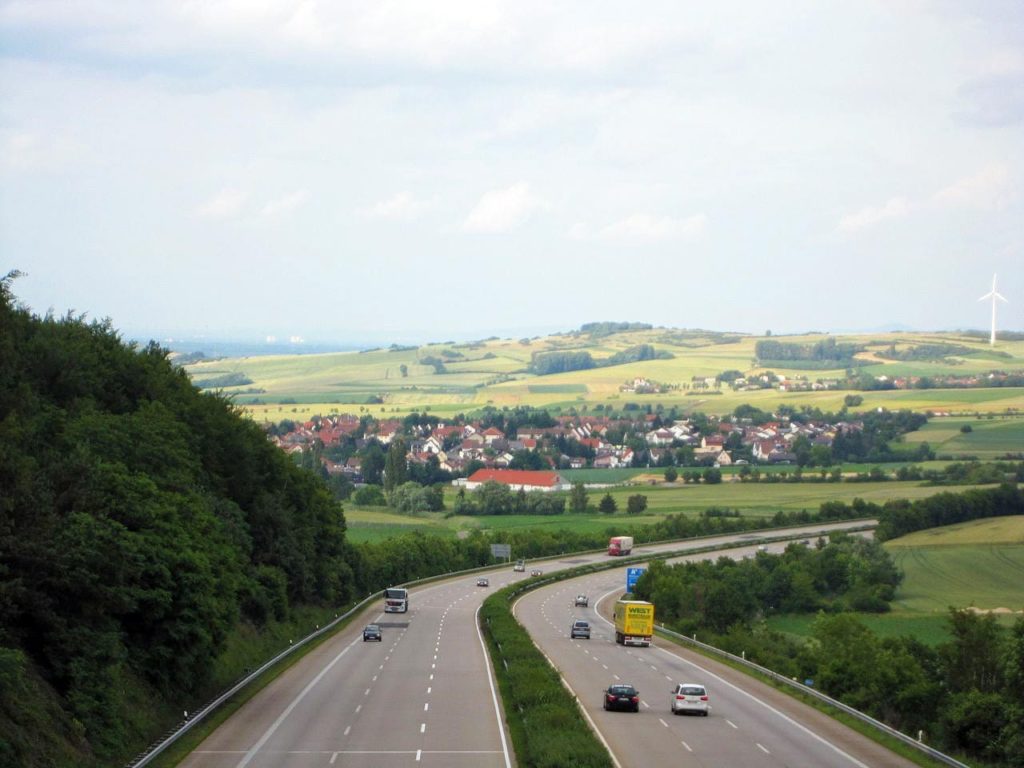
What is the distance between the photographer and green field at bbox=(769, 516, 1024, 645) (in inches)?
3157

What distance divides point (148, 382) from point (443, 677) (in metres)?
23.0

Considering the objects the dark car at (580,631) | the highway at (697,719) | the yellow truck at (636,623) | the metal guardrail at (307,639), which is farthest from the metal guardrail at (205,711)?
the yellow truck at (636,623)

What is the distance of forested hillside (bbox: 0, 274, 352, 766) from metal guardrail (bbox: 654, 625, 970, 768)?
747 inches

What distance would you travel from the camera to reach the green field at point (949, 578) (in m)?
80.2

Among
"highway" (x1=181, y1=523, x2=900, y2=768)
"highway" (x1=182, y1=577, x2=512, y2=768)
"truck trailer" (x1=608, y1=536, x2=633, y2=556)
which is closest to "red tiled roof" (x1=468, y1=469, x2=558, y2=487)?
"truck trailer" (x1=608, y1=536, x2=633, y2=556)

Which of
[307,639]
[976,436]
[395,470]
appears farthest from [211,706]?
[976,436]

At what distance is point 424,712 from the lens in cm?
3959

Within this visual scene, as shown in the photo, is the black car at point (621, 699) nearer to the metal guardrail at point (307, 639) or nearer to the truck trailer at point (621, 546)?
the metal guardrail at point (307, 639)

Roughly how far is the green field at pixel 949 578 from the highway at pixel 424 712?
75.4 feet

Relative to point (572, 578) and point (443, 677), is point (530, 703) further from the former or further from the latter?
point (572, 578)

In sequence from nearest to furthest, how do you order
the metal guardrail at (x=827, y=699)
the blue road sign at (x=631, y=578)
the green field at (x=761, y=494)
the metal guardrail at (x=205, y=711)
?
1. the metal guardrail at (x=205, y=711)
2. the metal guardrail at (x=827, y=699)
3. the blue road sign at (x=631, y=578)
4. the green field at (x=761, y=494)

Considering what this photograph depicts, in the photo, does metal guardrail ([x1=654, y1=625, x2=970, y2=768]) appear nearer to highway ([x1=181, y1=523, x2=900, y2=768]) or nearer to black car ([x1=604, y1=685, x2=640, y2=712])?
highway ([x1=181, y1=523, x2=900, y2=768])

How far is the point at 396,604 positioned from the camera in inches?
3093

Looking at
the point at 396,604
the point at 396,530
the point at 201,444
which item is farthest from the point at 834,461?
the point at 201,444
